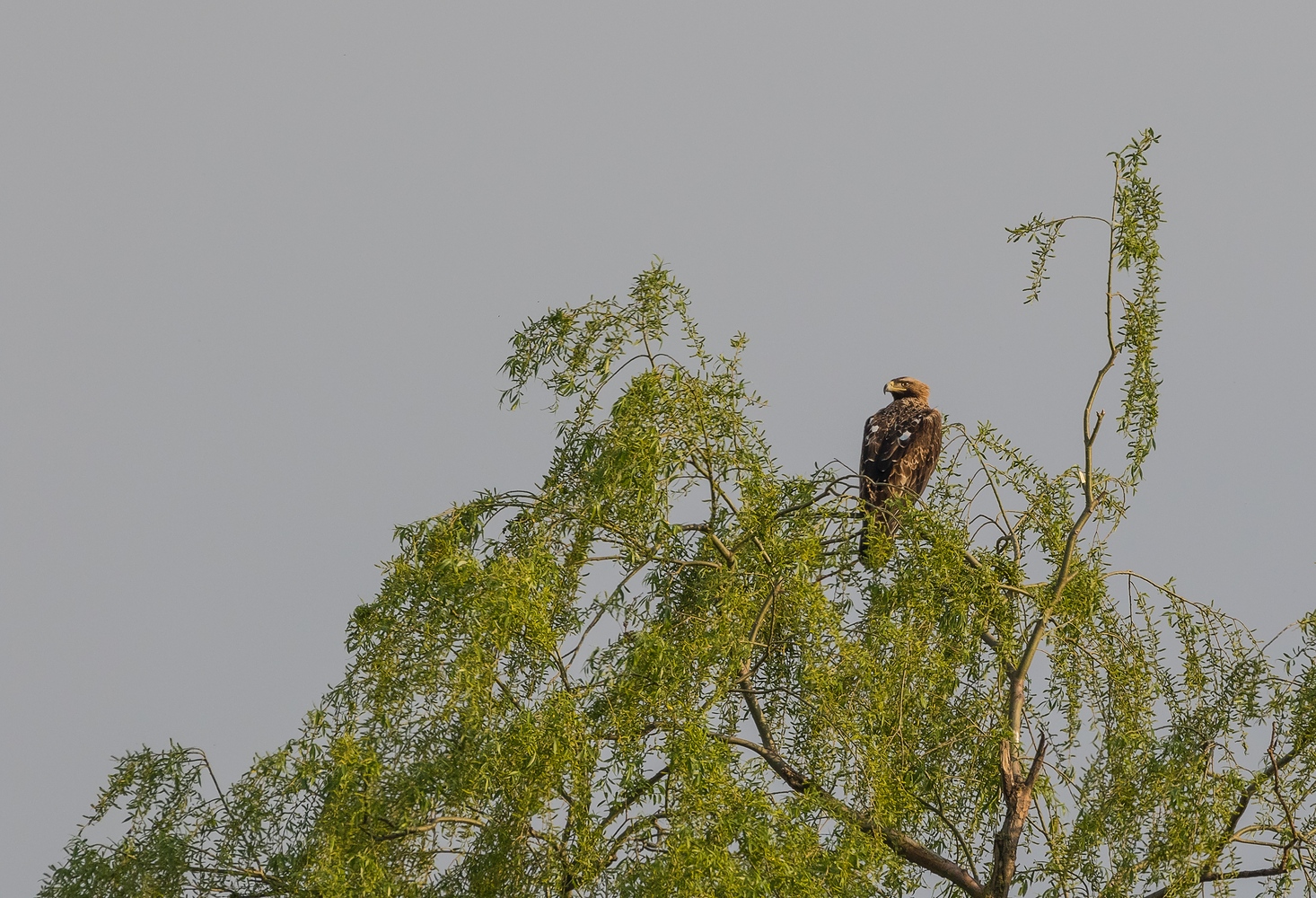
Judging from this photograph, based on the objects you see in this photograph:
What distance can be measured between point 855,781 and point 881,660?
0.53 m

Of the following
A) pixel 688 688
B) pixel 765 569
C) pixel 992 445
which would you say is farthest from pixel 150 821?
pixel 992 445

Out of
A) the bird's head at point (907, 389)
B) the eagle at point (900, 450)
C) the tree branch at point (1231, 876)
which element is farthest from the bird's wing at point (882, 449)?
the tree branch at point (1231, 876)

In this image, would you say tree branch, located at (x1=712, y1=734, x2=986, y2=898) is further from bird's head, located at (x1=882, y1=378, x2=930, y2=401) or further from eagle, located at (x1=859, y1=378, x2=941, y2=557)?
bird's head, located at (x1=882, y1=378, x2=930, y2=401)

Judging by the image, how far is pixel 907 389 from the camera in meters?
10.5

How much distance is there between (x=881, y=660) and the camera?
5773 mm

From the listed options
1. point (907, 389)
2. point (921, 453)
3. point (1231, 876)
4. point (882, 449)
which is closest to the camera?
point (1231, 876)

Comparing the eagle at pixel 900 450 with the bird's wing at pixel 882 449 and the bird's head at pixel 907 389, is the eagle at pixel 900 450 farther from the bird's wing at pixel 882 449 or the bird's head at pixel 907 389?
the bird's head at pixel 907 389

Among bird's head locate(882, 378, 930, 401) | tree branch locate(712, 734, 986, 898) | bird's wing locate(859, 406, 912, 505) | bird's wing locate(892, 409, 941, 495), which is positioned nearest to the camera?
tree branch locate(712, 734, 986, 898)

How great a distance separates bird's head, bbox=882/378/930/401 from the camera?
10461 mm

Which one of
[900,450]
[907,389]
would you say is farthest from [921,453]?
[907,389]

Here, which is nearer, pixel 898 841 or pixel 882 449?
pixel 898 841

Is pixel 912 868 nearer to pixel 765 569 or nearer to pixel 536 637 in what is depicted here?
pixel 765 569

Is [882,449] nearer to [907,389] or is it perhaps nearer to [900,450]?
[900,450]

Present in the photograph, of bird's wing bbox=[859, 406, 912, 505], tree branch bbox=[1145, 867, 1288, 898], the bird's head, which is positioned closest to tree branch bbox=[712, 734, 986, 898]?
tree branch bbox=[1145, 867, 1288, 898]
